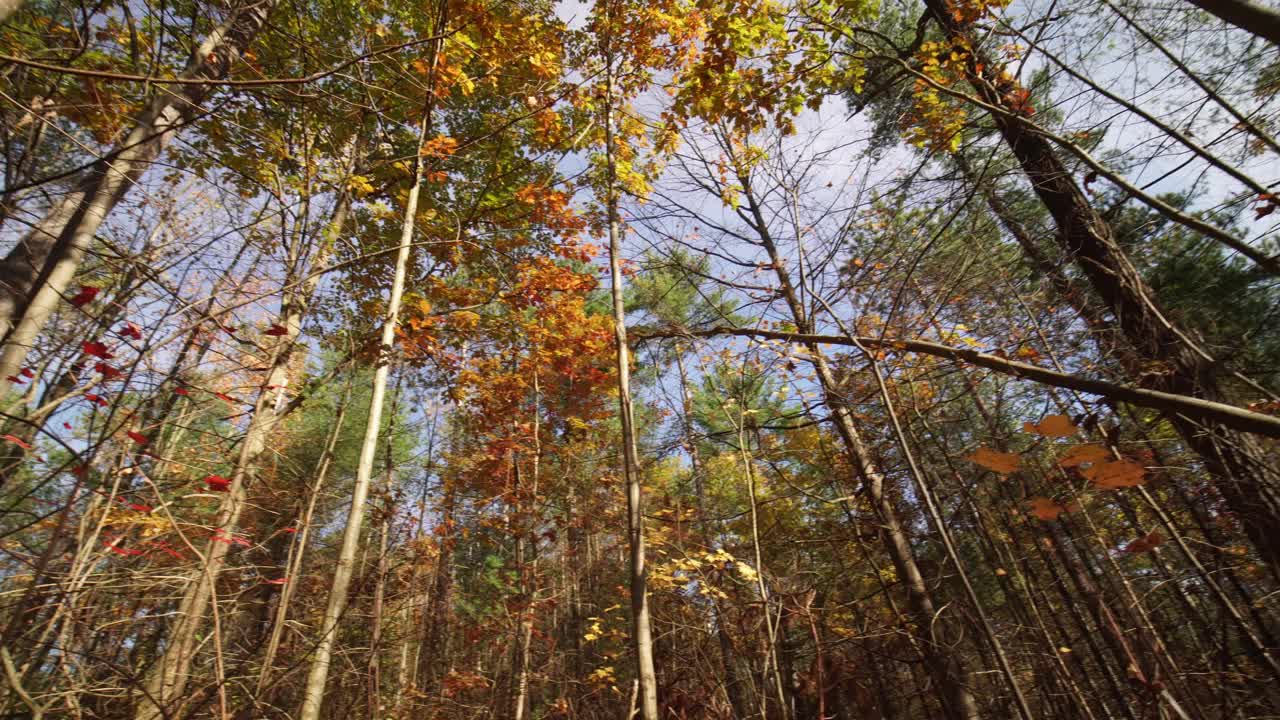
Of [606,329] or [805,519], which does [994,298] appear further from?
[805,519]

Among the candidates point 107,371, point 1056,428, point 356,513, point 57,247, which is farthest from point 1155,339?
point 57,247

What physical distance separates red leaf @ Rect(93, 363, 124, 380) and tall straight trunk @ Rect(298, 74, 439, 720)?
1.11 m

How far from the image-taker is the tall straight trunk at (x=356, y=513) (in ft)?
8.26

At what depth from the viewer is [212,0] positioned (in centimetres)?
243

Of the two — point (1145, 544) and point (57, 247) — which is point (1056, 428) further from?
point (57, 247)

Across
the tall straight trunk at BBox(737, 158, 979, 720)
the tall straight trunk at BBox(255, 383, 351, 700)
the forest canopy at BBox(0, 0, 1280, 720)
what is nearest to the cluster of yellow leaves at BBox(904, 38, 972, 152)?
the forest canopy at BBox(0, 0, 1280, 720)

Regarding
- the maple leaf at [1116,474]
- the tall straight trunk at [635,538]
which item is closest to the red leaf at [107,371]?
the tall straight trunk at [635,538]

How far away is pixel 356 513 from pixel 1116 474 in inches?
156

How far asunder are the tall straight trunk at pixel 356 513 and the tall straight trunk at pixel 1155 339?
13.0 ft

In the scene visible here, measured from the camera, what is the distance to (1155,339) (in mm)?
3334

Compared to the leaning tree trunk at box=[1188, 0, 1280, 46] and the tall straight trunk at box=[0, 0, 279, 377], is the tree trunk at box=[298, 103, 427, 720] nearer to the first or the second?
the tall straight trunk at box=[0, 0, 279, 377]

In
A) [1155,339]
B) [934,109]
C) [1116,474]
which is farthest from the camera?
[934,109]

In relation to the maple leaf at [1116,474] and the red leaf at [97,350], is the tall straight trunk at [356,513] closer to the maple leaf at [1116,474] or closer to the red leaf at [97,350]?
the red leaf at [97,350]

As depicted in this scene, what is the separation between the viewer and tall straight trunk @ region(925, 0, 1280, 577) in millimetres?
2926
